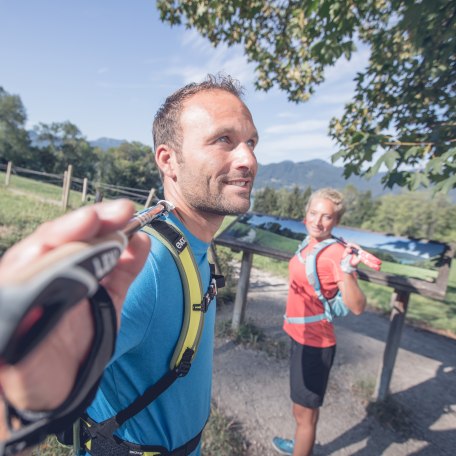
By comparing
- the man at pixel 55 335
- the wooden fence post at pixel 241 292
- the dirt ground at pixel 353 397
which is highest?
the man at pixel 55 335

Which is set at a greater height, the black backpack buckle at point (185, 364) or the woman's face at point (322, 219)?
the woman's face at point (322, 219)

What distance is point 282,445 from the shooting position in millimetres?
3078

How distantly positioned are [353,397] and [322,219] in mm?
2968

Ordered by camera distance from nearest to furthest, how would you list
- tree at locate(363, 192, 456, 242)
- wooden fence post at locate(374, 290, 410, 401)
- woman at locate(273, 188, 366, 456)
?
woman at locate(273, 188, 366, 456)
wooden fence post at locate(374, 290, 410, 401)
tree at locate(363, 192, 456, 242)

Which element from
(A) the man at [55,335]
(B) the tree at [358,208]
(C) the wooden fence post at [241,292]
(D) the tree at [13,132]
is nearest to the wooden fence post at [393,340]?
(C) the wooden fence post at [241,292]

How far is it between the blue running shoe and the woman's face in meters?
2.23

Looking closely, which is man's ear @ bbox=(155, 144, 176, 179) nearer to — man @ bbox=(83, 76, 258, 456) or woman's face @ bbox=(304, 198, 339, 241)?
man @ bbox=(83, 76, 258, 456)

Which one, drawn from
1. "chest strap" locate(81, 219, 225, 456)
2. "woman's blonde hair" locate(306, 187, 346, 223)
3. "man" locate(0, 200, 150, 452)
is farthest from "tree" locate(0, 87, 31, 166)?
A: "man" locate(0, 200, 150, 452)

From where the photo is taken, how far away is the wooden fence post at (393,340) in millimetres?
3773

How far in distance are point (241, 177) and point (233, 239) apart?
11.6 ft

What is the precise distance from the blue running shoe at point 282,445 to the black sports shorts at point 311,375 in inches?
32.4

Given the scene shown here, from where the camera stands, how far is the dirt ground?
3.36m

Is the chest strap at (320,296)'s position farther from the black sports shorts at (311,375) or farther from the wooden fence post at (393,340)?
the wooden fence post at (393,340)

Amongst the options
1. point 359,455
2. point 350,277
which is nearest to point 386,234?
point 350,277
